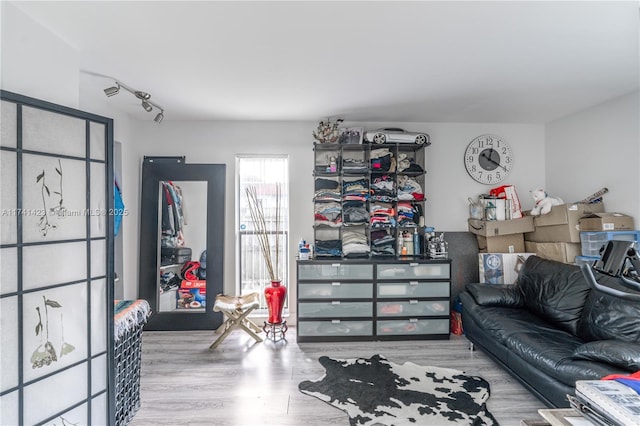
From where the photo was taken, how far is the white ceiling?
1746mm

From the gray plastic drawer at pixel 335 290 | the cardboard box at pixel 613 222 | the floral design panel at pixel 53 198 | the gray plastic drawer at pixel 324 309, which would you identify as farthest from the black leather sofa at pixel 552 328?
the floral design panel at pixel 53 198

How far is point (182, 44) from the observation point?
6.84ft

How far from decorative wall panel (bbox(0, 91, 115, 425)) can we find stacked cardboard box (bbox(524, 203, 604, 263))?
4.06 m

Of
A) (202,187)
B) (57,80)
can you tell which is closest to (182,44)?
(57,80)

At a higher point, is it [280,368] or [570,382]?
[570,382]

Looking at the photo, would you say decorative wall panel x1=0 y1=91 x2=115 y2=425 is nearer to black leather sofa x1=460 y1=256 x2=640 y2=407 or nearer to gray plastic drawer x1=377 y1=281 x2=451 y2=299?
gray plastic drawer x1=377 y1=281 x2=451 y2=299

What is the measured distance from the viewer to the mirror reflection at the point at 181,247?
379 cm

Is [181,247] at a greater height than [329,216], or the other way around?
[329,216]

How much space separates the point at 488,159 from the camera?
13.1 ft

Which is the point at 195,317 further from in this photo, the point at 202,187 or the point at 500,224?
the point at 500,224

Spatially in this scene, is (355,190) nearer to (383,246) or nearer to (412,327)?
(383,246)

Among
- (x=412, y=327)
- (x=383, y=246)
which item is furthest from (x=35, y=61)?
(x=412, y=327)

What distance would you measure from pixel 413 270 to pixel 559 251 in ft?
4.92

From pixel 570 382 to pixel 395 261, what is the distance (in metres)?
1.78
